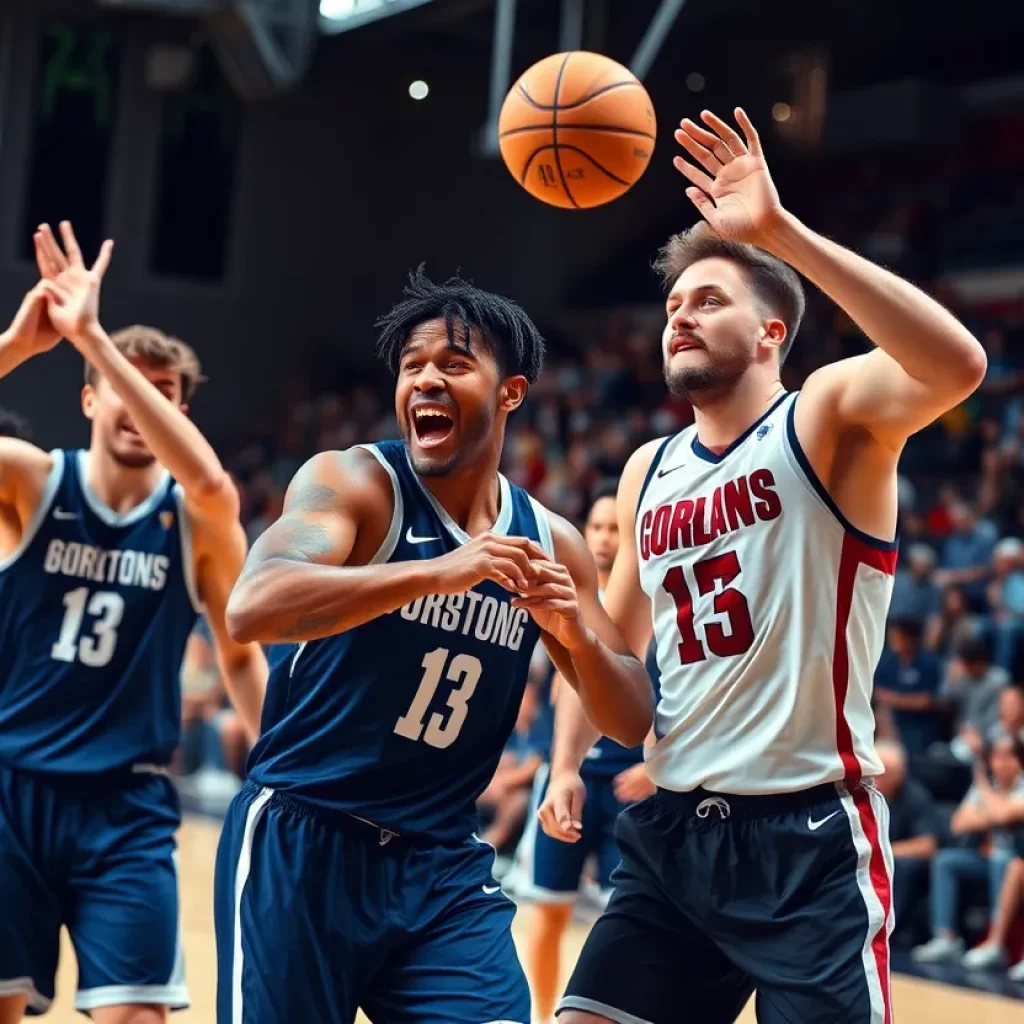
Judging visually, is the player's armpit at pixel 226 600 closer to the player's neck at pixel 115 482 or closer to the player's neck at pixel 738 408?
the player's neck at pixel 115 482

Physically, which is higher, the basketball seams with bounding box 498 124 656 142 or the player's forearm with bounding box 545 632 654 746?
the basketball seams with bounding box 498 124 656 142

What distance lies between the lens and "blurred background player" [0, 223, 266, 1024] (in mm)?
3932

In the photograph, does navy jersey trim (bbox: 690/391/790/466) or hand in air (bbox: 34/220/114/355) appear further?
hand in air (bbox: 34/220/114/355)

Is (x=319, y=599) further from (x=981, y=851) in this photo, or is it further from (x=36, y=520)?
(x=981, y=851)

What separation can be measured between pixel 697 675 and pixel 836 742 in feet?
1.07

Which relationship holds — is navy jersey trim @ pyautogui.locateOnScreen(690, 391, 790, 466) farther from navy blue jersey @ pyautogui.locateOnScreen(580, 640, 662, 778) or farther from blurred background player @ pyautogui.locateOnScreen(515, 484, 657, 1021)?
navy blue jersey @ pyautogui.locateOnScreen(580, 640, 662, 778)

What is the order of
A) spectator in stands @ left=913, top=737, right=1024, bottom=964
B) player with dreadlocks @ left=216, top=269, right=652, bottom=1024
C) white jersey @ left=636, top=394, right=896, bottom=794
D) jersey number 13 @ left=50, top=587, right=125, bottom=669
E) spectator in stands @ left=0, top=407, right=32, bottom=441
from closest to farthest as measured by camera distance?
player with dreadlocks @ left=216, top=269, right=652, bottom=1024, white jersey @ left=636, top=394, right=896, bottom=794, jersey number 13 @ left=50, top=587, right=125, bottom=669, spectator in stands @ left=0, top=407, right=32, bottom=441, spectator in stands @ left=913, top=737, right=1024, bottom=964

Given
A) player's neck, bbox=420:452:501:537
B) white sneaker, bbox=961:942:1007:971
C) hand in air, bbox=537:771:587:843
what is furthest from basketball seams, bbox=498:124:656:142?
white sneaker, bbox=961:942:1007:971

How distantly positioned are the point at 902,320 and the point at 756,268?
66cm

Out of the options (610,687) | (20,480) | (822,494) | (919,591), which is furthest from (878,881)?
(919,591)

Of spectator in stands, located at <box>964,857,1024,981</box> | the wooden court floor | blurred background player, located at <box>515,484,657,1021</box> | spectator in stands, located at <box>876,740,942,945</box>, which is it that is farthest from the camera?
spectator in stands, located at <box>876,740,942,945</box>

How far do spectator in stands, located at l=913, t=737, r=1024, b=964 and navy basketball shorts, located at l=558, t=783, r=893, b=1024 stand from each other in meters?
4.66

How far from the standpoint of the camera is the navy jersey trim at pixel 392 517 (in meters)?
3.10

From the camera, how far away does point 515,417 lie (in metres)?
18.0
